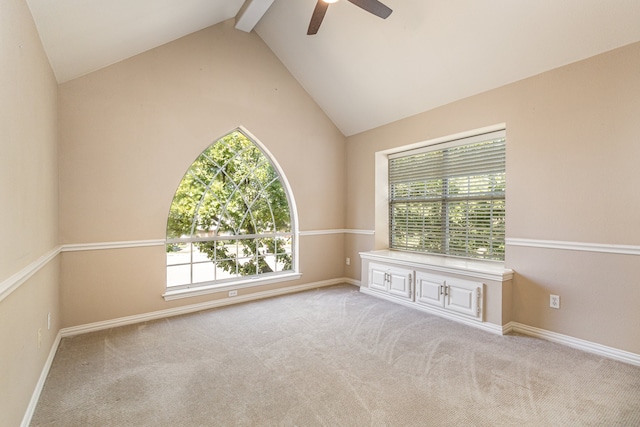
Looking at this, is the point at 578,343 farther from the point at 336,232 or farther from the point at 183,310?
the point at 183,310

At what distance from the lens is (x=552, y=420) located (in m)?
1.80

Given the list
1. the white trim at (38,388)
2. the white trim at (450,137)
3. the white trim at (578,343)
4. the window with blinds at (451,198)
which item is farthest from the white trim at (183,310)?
the white trim at (578,343)

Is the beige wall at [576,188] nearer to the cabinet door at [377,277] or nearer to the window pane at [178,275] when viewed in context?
the cabinet door at [377,277]

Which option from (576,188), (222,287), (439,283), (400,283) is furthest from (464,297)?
(222,287)

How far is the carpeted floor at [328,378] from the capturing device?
1.85 m

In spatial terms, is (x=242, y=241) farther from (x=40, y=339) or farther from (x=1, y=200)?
(x=1, y=200)

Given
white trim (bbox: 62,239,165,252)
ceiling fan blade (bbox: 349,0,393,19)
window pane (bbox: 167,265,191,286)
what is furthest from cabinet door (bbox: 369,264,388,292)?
ceiling fan blade (bbox: 349,0,393,19)

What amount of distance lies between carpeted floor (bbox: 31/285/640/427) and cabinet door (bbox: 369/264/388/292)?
833 mm

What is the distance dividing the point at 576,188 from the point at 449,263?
1.37 metres

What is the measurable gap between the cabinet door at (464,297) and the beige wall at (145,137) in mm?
2151

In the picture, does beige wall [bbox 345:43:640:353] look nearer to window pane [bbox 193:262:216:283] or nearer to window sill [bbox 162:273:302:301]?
window sill [bbox 162:273:302:301]

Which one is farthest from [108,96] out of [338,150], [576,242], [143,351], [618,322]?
[618,322]

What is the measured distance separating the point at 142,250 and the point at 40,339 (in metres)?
1.36

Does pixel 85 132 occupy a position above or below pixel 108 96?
below
